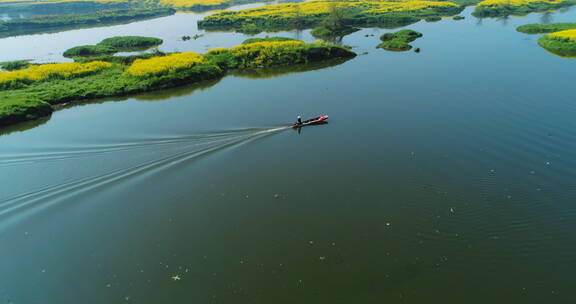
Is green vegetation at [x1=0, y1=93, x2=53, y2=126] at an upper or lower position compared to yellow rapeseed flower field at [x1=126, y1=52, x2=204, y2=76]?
lower

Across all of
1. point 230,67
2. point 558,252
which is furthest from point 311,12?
point 558,252

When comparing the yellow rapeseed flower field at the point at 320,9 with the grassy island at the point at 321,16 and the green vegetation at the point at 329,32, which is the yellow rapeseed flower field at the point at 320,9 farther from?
the green vegetation at the point at 329,32

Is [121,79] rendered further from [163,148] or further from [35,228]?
[35,228]

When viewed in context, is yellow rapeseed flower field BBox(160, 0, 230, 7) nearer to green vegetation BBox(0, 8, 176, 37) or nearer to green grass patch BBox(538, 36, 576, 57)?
green vegetation BBox(0, 8, 176, 37)

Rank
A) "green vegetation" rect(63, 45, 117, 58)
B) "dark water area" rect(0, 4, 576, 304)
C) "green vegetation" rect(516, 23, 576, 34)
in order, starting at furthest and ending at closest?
"green vegetation" rect(63, 45, 117, 58) < "green vegetation" rect(516, 23, 576, 34) < "dark water area" rect(0, 4, 576, 304)

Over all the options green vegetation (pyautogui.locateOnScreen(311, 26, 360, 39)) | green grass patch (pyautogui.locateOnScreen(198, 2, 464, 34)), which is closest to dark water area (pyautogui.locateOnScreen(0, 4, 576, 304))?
green vegetation (pyautogui.locateOnScreen(311, 26, 360, 39))

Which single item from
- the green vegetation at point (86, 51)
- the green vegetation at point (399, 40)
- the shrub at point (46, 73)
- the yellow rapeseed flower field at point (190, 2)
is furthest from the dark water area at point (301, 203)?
the yellow rapeseed flower field at point (190, 2)
